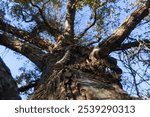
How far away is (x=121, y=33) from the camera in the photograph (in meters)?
6.69

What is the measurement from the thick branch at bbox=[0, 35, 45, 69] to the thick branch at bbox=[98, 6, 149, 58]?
1330 millimetres

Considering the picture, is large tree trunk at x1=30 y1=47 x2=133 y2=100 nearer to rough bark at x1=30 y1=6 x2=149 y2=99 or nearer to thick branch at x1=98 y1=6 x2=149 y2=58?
rough bark at x1=30 y1=6 x2=149 y2=99

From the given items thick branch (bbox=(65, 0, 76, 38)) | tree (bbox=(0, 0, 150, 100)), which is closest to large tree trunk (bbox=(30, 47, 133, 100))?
tree (bbox=(0, 0, 150, 100))

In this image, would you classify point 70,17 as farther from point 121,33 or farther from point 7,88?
point 7,88

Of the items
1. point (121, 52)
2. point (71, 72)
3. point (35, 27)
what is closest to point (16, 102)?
point (71, 72)

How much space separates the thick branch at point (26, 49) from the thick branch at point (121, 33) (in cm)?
133

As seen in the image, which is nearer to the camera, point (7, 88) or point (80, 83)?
point (7, 88)

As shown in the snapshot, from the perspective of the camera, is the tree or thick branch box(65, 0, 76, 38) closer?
the tree

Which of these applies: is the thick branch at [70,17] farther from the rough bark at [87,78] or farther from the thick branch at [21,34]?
the rough bark at [87,78]

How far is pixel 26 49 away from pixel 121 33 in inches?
80.5

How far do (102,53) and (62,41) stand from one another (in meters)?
1.62

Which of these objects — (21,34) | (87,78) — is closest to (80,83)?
(87,78)

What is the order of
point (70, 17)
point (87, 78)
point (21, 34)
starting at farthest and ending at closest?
point (70, 17), point (21, 34), point (87, 78)

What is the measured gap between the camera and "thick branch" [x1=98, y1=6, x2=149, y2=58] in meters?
6.39
